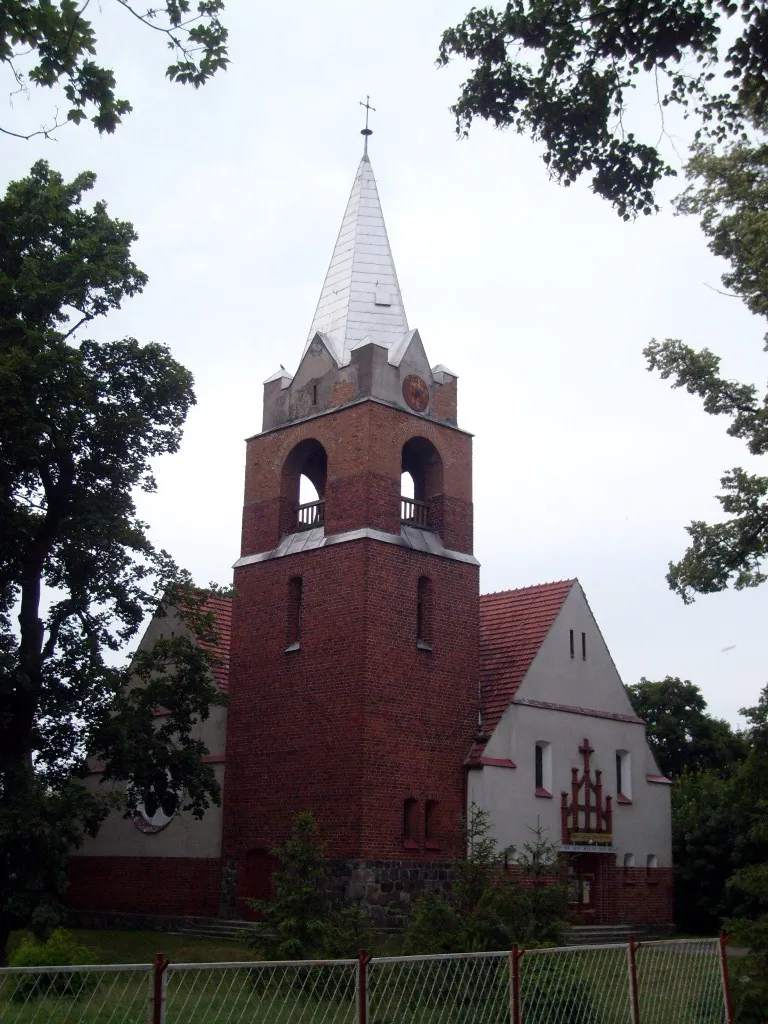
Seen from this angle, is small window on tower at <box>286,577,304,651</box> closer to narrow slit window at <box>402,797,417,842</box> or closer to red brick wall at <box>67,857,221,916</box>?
narrow slit window at <box>402,797,417,842</box>

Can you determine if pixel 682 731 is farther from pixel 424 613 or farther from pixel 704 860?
pixel 424 613

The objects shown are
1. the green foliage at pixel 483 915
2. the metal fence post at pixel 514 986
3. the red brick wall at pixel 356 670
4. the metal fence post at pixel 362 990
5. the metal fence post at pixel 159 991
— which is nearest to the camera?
the metal fence post at pixel 159 991

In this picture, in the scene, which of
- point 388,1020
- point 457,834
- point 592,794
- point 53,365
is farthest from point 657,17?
point 592,794

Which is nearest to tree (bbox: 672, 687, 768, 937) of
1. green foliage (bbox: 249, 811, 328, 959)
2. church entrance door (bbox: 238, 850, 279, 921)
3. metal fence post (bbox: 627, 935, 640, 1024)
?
church entrance door (bbox: 238, 850, 279, 921)

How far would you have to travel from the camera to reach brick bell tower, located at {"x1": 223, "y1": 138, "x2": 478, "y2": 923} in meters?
23.0

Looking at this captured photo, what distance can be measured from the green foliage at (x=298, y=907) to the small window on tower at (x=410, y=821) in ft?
17.9

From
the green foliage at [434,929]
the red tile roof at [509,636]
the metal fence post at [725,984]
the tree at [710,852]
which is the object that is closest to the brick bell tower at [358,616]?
the red tile roof at [509,636]

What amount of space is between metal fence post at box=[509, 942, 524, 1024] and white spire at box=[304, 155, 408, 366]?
59.0 feet

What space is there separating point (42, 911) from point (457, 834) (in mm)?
8889

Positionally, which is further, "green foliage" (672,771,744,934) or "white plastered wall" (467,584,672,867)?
"green foliage" (672,771,744,934)

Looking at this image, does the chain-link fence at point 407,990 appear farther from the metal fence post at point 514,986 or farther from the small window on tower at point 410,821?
the small window on tower at point 410,821

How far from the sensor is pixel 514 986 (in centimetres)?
969

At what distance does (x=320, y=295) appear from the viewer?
28688mm

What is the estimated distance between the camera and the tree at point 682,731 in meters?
47.2
